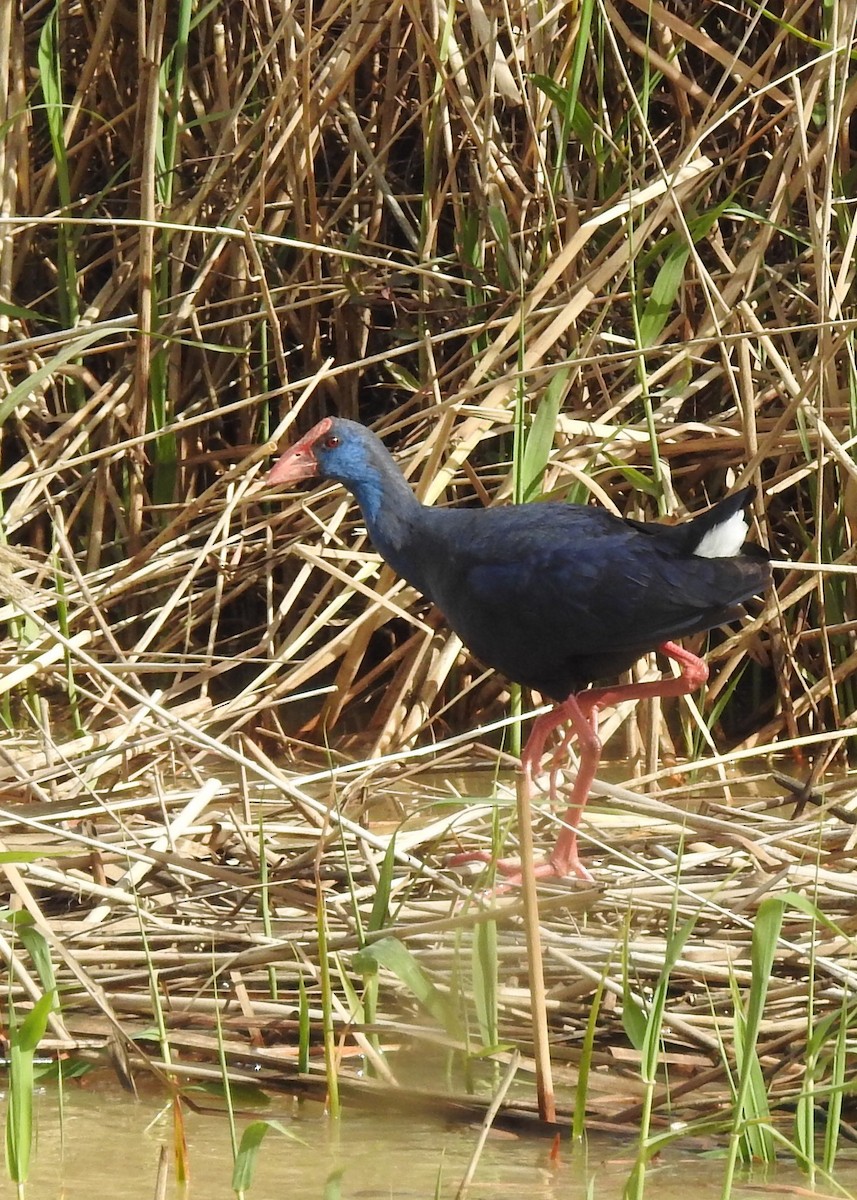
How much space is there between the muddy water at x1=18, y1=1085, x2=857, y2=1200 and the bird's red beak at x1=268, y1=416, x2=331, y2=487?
53.3 inches

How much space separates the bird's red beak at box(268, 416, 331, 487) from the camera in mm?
2982

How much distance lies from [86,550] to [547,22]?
1.47m

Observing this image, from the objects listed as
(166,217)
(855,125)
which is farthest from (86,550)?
(855,125)

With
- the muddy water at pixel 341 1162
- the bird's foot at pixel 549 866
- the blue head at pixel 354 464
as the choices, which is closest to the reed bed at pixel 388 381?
the bird's foot at pixel 549 866

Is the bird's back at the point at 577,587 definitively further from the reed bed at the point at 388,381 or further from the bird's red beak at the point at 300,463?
the bird's red beak at the point at 300,463

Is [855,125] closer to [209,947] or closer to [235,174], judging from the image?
[235,174]

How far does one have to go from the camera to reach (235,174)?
347 cm

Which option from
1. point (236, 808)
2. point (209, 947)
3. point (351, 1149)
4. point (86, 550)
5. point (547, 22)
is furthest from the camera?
point (86, 550)

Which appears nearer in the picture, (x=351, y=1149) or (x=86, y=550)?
(x=351, y=1149)

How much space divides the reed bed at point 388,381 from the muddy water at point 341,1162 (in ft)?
1.58

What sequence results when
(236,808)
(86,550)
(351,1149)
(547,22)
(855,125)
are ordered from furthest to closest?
(86,550)
(855,125)
(547,22)
(236,808)
(351,1149)

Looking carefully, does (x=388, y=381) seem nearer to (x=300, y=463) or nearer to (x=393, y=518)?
(x=300, y=463)

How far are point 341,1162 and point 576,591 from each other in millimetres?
1117

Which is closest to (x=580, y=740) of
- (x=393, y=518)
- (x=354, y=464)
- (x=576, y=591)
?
(x=576, y=591)
